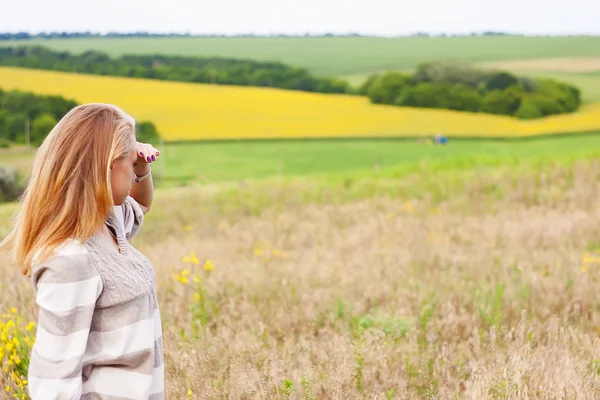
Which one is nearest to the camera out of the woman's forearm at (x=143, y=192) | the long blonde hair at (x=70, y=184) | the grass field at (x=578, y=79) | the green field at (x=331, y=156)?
the long blonde hair at (x=70, y=184)

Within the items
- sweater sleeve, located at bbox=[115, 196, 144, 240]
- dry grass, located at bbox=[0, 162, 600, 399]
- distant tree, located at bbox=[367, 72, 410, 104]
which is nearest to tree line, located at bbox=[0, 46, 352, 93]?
distant tree, located at bbox=[367, 72, 410, 104]

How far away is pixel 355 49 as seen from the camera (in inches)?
627

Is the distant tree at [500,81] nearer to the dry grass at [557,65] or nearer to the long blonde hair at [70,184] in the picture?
the dry grass at [557,65]

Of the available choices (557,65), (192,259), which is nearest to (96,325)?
(192,259)

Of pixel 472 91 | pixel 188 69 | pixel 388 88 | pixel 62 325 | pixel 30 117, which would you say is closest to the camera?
pixel 62 325

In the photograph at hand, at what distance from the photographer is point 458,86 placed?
45.6ft

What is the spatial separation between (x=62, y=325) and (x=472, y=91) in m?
13.0

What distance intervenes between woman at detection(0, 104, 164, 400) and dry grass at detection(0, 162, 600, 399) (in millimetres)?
876

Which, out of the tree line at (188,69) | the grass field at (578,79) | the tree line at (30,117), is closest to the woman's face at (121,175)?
the tree line at (30,117)

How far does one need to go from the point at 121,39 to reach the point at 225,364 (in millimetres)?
14103

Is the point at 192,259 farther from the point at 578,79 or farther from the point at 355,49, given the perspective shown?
the point at 578,79

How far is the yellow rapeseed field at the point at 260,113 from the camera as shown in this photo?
13.5 metres

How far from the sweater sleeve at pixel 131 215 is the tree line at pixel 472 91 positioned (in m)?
11.8

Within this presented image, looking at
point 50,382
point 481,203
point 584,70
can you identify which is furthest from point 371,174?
point 50,382
